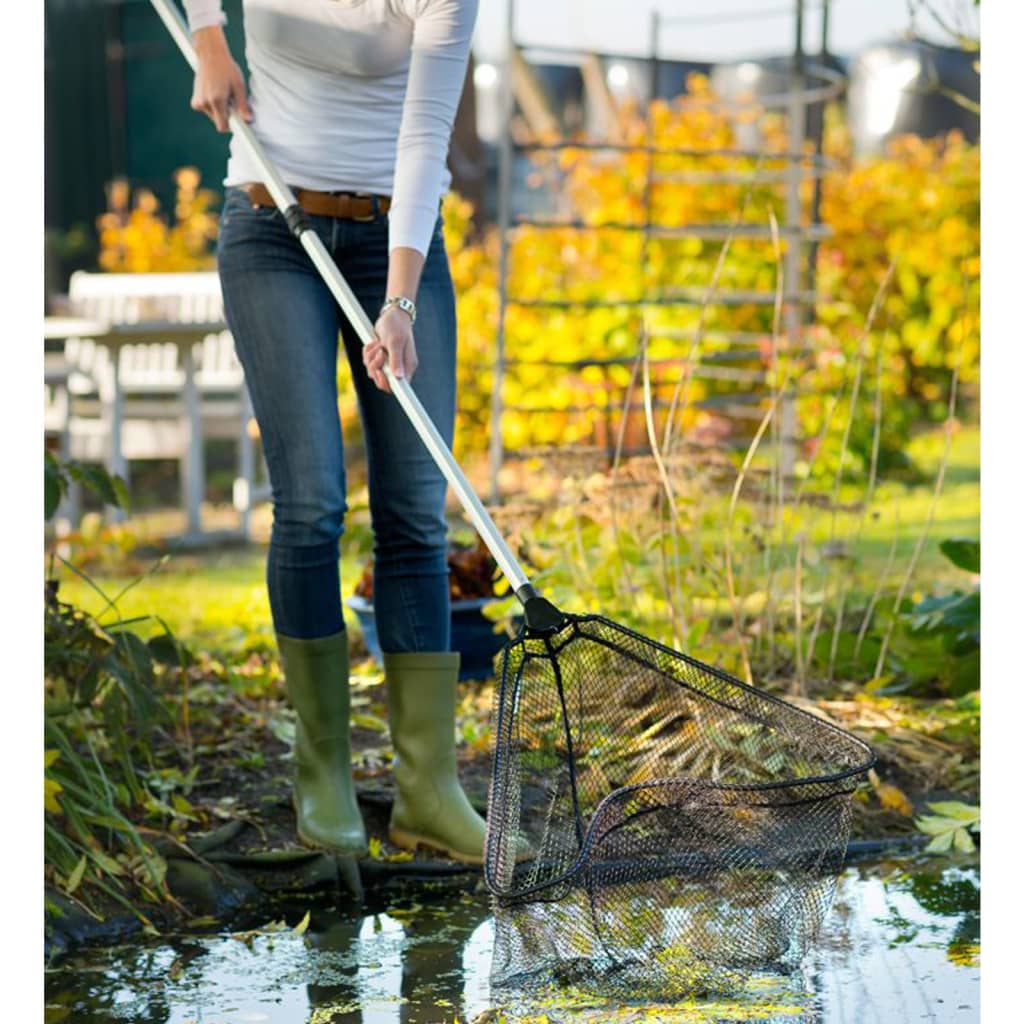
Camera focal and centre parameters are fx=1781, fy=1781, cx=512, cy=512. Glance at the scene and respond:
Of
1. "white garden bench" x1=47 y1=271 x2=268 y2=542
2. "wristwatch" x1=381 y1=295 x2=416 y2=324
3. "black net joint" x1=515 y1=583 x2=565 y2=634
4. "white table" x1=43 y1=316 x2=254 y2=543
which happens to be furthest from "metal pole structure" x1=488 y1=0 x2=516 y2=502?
"black net joint" x1=515 y1=583 x2=565 y2=634

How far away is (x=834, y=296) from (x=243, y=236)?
4.31m

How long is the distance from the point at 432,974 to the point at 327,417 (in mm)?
762

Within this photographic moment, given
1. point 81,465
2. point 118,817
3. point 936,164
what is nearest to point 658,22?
point 936,164

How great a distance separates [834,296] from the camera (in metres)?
6.47

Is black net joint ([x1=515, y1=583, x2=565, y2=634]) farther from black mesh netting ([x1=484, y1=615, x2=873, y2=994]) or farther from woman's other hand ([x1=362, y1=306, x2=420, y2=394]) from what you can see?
woman's other hand ([x1=362, y1=306, x2=420, y2=394])

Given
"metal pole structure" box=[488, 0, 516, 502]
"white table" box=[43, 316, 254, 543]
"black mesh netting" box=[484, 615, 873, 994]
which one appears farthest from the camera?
"white table" box=[43, 316, 254, 543]

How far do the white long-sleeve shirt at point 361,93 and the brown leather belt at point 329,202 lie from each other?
0.01 m

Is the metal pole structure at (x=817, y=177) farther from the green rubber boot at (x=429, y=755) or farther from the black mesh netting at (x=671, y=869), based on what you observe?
the black mesh netting at (x=671, y=869)

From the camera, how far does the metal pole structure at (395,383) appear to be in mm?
2135

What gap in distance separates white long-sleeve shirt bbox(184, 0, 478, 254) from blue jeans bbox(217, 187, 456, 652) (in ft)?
0.28

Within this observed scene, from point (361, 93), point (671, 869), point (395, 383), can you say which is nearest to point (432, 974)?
point (671, 869)

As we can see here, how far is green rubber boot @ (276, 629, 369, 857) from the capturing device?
253cm

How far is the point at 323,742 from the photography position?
255cm
